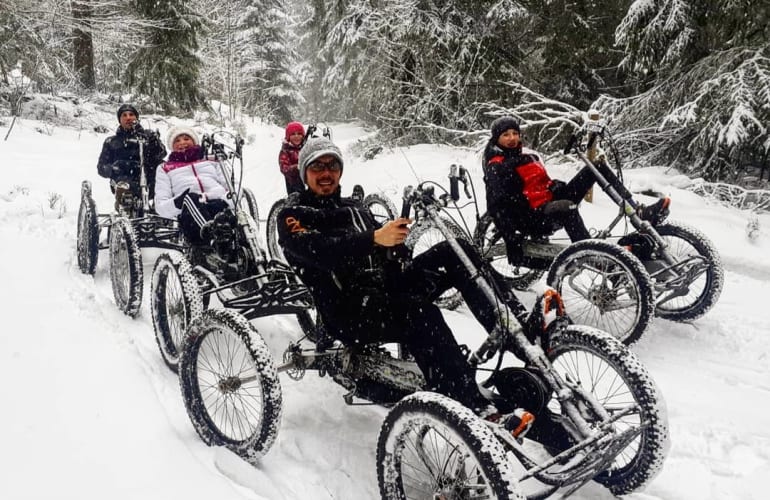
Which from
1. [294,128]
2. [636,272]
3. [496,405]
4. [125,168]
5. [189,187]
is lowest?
[496,405]

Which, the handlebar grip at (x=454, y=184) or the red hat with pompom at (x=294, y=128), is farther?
the red hat with pompom at (x=294, y=128)

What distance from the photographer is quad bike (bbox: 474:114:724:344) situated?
14.2ft

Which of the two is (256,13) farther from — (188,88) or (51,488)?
(51,488)

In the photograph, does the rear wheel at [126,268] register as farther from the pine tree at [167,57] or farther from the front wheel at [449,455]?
the pine tree at [167,57]

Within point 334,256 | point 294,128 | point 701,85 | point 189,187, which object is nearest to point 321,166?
point 334,256

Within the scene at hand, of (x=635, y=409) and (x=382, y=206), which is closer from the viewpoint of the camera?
(x=635, y=409)

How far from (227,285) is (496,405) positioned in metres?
2.19

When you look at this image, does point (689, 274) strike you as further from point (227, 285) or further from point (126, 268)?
point (126, 268)

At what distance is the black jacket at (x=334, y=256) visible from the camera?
283cm

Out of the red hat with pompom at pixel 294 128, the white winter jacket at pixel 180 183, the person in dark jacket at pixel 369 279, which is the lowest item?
the person in dark jacket at pixel 369 279

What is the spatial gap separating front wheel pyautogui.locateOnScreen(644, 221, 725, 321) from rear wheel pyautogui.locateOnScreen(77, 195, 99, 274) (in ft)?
17.7

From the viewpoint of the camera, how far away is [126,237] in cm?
477

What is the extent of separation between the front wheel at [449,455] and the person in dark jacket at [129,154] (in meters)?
5.78

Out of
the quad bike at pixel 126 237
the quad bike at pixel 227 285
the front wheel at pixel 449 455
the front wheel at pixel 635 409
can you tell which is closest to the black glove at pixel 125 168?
the quad bike at pixel 126 237
